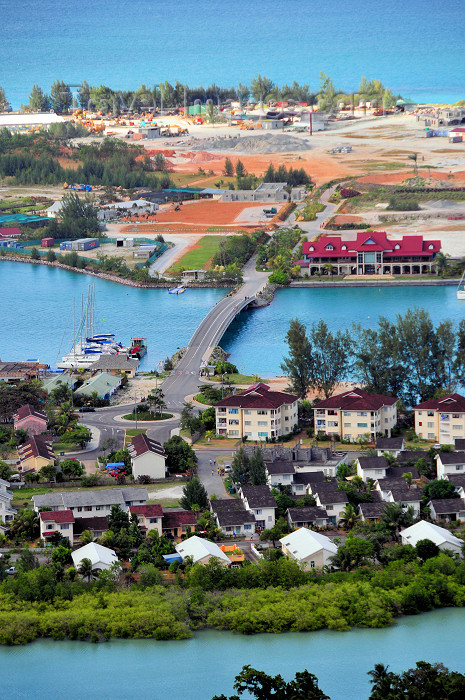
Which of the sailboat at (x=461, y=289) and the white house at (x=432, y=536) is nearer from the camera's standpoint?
the white house at (x=432, y=536)

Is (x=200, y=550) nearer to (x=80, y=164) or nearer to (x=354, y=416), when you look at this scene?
(x=354, y=416)

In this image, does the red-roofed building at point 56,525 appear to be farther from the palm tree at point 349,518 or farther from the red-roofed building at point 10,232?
the red-roofed building at point 10,232

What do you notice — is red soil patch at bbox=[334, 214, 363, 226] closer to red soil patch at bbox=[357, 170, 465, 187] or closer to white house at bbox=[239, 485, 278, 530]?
red soil patch at bbox=[357, 170, 465, 187]

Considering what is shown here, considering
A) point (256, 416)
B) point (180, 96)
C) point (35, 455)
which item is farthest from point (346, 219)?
point (180, 96)

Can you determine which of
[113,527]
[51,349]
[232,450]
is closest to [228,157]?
[51,349]

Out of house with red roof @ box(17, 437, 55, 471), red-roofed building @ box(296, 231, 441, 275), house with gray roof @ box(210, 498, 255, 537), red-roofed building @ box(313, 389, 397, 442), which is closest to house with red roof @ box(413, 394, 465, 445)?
red-roofed building @ box(313, 389, 397, 442)

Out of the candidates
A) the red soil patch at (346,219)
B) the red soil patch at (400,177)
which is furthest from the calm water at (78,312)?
the red soil patch at (400,177)

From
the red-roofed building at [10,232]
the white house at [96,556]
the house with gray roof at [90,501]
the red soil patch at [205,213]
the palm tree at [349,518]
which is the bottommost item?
the palm tree at [349,518]
